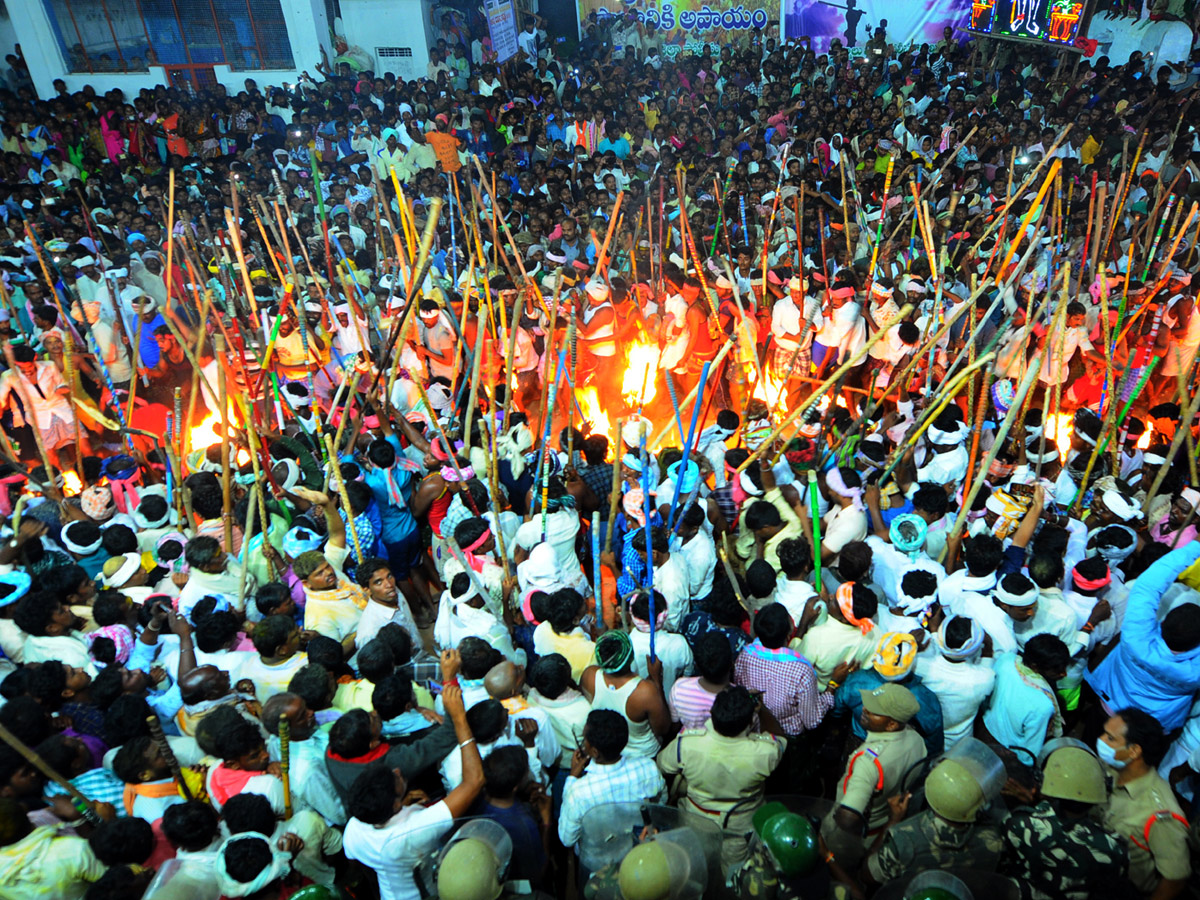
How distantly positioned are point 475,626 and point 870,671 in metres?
1.75

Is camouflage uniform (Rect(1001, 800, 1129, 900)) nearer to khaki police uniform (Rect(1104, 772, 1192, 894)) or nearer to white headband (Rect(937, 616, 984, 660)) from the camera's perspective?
khaki police uniform (Rect(1104, 772, 1192, 894))

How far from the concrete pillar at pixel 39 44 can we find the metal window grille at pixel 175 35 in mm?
243

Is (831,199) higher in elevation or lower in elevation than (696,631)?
higher

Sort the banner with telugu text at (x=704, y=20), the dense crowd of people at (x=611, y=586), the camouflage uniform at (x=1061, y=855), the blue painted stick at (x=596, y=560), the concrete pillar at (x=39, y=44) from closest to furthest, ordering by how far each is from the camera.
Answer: the camouflage uniform at (x=1061, y=855), the dense crowd of people at (x=611, y=586), the blue painted stick at (x=596, y=560), the concrete pillar at (x=39, y=44), the banner with telugu text at (x=704, y=20)

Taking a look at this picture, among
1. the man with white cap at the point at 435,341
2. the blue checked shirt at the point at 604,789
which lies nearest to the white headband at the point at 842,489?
the blue checked shirt at the point at 604,789

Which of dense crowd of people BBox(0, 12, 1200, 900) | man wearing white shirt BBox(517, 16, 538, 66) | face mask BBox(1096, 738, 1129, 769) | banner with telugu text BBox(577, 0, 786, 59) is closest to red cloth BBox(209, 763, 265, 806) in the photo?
dense crowd of people BBox(0, 12, 1200, 900)

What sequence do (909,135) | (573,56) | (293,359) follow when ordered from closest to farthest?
(293,359), (909,135), (573,56)

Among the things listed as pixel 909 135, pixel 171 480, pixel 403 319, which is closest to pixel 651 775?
pixel 403 319

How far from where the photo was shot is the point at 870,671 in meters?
3.22

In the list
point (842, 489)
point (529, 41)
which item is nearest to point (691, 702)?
point (842, 489)

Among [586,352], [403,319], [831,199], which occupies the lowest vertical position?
[586,352]

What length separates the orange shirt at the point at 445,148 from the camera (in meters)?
11.1

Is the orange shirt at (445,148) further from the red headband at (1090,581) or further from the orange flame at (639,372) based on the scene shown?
the red headband at (1090,581)

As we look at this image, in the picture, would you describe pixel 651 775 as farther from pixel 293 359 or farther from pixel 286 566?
pixel 293 359
